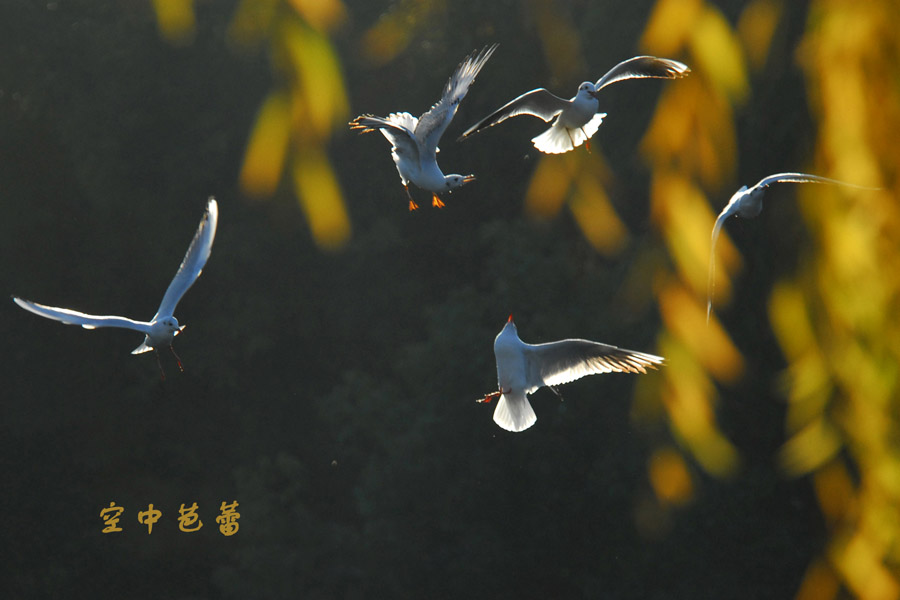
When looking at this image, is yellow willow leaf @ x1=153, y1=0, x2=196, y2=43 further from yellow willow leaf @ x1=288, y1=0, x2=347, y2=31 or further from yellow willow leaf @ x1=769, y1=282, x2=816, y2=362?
yellow willow leaf @ x1=769, y1=282, x2=816, y2=362

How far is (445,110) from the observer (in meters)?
4.00

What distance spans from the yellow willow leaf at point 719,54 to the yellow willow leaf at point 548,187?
4.53 ft

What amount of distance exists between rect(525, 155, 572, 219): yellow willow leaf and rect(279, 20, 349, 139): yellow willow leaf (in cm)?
161

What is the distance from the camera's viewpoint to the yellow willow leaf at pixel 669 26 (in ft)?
19.7

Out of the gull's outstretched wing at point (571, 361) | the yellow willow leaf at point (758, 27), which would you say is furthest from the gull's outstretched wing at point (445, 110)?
the yellow willow leaf at point (758, 27)

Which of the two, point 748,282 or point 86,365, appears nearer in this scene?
point 748,282

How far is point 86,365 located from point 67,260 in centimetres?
86

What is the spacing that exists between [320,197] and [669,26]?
2948mm

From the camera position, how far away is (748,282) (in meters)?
5.36

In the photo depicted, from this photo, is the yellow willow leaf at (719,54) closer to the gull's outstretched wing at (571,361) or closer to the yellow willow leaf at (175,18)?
the gull's outstretched wing at (571,361)

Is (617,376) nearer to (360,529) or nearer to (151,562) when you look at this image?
(360,529)

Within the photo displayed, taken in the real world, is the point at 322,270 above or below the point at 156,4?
below

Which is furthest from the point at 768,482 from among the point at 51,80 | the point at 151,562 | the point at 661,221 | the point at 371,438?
the point at 51,80

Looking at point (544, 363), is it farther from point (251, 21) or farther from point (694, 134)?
point (251, 21)
